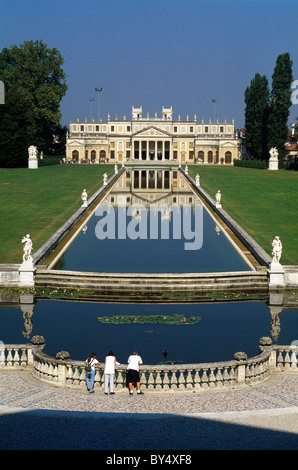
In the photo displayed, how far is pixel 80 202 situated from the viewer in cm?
5444

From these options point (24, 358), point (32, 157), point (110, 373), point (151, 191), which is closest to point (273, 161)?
point (151, 191)

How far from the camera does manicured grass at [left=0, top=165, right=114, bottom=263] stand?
1457 inches

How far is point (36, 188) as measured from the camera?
210 ft

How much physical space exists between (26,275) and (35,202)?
83.7 feet

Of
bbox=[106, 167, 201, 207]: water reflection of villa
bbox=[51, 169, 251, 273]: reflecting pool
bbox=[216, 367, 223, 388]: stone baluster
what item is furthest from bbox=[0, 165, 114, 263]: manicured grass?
bbox=[216, 367, 223, 388]: stone baluster

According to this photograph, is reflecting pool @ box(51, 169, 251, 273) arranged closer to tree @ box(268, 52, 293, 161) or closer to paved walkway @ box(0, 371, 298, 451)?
paved walkway @ box(0, 371, 298, 451)

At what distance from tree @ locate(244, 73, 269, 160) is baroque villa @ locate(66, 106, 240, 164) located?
4762cm

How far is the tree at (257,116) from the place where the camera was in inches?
4040

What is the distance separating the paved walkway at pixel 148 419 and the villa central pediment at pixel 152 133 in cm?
14694

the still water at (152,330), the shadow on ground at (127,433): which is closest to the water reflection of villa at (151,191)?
the still water at (152,330)

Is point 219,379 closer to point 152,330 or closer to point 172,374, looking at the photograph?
point 172,374

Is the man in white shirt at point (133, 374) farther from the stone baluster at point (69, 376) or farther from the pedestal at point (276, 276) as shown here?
the pedestal at point (276, 276)

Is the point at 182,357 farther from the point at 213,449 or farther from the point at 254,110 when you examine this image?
the point at 254,110
